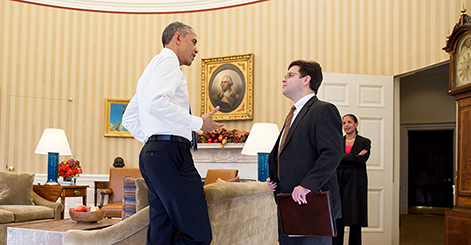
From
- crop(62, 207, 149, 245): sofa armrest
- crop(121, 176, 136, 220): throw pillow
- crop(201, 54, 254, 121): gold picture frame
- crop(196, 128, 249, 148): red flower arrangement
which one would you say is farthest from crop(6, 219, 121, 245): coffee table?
crop(201, 54, 254, 121): gold picture frame

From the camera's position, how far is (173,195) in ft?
6.64

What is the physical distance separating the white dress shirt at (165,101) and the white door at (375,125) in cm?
382

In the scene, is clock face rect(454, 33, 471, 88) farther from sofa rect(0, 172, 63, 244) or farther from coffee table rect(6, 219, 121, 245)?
sofa rect(0, 172, 63, 244)

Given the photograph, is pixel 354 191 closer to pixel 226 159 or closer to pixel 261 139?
pixel 261 139

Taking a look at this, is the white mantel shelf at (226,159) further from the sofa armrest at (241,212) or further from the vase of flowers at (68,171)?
the sofa armrest at (241,212)

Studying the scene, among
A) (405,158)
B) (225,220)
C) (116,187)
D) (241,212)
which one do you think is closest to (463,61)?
(241,212)

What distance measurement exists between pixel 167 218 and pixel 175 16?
6.03 meters

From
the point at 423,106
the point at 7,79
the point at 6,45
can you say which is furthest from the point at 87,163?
the point at 423,106

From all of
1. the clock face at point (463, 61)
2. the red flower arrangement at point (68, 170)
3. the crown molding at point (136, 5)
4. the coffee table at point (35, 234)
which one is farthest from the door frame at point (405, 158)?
the coffee table at point (35, 234)

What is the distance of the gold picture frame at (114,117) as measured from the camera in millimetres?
7539

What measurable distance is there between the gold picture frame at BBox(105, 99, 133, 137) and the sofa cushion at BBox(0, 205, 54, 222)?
247 centimetres

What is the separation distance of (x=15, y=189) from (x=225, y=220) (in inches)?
140

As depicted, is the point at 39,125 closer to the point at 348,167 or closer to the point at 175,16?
the point at 175,16

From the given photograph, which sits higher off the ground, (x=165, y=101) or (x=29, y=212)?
(x=165, y=101)
